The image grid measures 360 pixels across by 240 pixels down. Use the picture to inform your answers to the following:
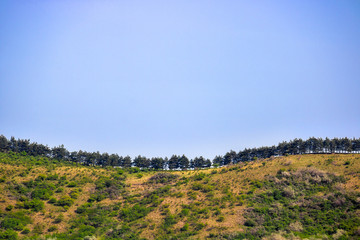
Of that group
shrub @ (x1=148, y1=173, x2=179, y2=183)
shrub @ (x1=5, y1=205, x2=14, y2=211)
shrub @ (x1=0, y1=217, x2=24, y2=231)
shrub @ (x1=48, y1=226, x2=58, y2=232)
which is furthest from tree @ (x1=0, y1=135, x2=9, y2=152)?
shrub @ (x1=48, y1=226, x2=58, y2=232)

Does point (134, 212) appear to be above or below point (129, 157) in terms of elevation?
below

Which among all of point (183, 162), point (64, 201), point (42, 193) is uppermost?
point (183, 162)

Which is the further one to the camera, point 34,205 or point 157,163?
point 157,163

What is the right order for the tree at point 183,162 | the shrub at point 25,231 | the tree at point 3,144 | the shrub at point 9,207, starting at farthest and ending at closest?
the tree at point 183,162, the tree at point 3,144, the shrub at point 9,207, the shrub at point 25,231

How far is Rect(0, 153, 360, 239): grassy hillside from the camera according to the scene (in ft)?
164

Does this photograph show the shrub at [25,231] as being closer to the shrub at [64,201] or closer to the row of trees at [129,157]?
the shrub at [64,201]

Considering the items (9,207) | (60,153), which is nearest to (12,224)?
(9,207)

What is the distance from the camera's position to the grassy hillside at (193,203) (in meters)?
49.9

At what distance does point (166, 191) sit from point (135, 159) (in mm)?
41778

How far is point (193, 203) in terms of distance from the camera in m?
63.0

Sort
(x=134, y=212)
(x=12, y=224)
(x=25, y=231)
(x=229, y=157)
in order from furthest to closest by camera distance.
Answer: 1. (x=229, y=157)
2. (x=134, y=212)
3. (x=12, y=224)
4. (x=25, y=231)

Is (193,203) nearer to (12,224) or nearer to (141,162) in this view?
(12,224)

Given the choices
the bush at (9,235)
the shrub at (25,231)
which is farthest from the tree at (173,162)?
the bush at (9,235)

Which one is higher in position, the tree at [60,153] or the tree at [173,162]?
the tree at [60,153]
